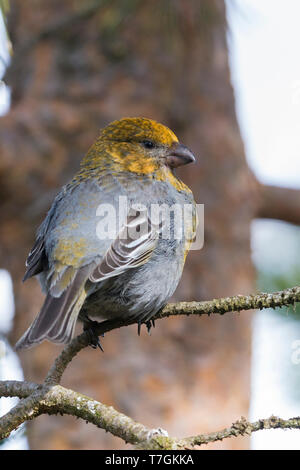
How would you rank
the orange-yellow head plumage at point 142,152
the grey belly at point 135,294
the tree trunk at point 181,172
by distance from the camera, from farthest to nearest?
the tree trunk at point 181,172 < the orange-yellow head plumage at point 142,152 < the grey belly at point 135,294

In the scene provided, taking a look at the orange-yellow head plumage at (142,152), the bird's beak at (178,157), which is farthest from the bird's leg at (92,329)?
the bird's beak at (178,157)

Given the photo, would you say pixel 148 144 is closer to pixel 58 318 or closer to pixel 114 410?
pixel 58 318

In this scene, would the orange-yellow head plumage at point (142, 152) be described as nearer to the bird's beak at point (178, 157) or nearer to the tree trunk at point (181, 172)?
the bird's beak at point (178, 157)

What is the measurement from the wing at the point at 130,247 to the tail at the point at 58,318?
9cm

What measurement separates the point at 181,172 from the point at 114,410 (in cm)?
434

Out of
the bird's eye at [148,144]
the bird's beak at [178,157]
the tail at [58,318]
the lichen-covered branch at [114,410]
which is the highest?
the bird's eye at [148,144]

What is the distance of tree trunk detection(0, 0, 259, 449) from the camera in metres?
5.65

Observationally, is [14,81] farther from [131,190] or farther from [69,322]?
[69,322]

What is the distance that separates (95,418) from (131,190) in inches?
60.7

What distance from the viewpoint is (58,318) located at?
2779 mm

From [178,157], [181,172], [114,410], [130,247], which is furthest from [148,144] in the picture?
[181,172]

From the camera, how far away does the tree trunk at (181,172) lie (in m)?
5.65

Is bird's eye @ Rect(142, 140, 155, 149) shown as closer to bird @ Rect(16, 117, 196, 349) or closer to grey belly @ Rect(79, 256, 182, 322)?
bird @ Rect(16, 117, 196, 349)

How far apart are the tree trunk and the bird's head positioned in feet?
6.01
